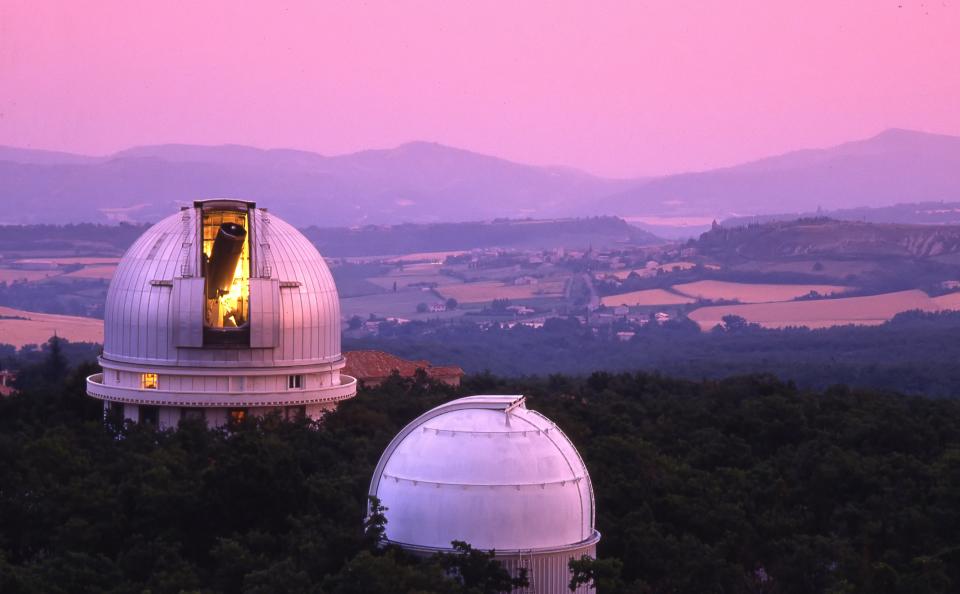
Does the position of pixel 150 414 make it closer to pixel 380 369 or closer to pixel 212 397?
pixel 212 397

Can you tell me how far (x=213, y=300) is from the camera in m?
56.2

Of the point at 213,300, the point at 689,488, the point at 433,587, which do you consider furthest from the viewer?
the point at 213,300

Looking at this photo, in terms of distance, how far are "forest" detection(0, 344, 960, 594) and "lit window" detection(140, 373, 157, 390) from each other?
1.69m

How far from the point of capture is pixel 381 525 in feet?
123

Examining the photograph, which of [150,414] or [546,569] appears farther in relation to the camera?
[150,414]

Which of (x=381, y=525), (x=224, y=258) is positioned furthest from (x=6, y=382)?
(x=381, y=525)

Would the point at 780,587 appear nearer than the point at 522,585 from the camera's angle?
No

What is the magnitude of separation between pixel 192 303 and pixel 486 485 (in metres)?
20.9

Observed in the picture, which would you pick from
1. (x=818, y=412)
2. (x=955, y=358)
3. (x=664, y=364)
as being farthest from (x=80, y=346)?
(x=818, y=412)

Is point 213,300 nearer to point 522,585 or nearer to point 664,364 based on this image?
point 522,585

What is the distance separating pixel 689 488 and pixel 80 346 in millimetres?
128394

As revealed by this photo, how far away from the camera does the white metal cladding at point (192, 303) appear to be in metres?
55.3

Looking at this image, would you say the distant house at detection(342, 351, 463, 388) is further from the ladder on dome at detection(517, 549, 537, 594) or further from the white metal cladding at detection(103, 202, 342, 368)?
the ladder on dome at detection(517, 549, 537, 594)

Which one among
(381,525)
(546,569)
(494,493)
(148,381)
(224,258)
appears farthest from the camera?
(148,381)
